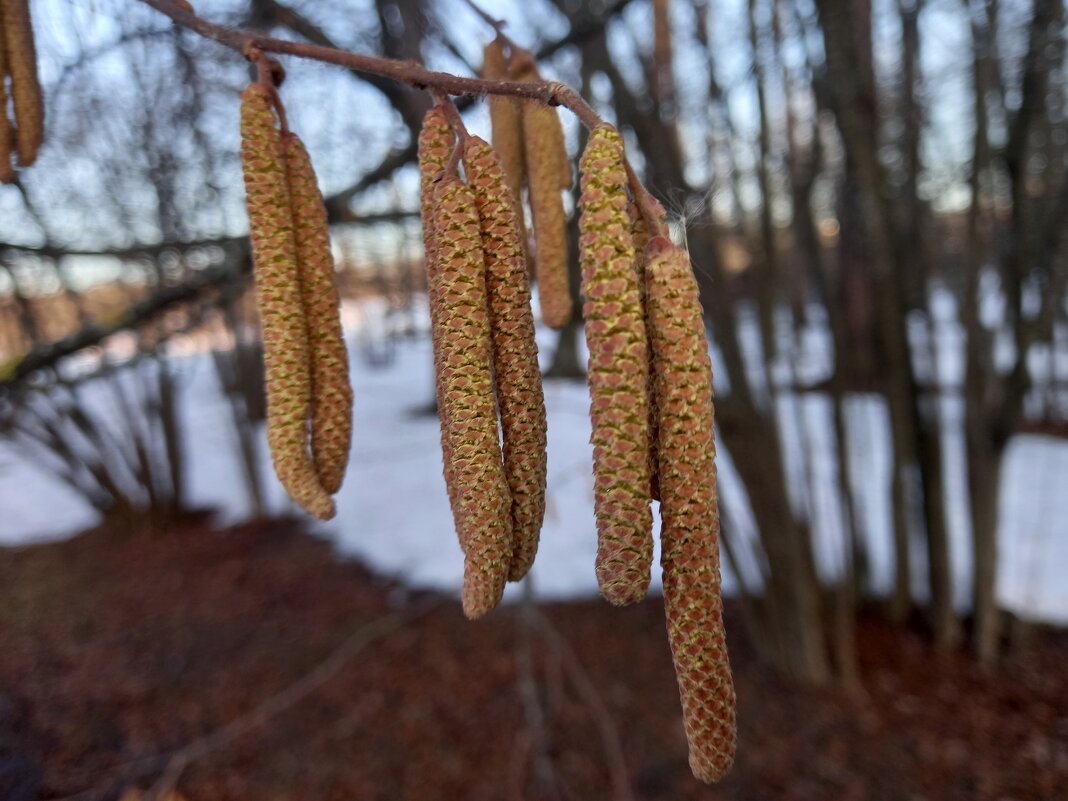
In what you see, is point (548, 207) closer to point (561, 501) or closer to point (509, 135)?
point (509, 135)

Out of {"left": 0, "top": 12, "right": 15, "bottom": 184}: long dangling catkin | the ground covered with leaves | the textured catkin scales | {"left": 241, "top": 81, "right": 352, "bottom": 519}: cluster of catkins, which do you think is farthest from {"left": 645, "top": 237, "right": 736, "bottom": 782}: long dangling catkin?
the ground covered with leaves

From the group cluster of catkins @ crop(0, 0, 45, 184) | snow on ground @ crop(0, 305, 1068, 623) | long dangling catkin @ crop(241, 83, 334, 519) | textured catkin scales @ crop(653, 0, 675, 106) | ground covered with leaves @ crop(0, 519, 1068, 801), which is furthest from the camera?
snow on ground @ crop(0, 305, 1068, 623)

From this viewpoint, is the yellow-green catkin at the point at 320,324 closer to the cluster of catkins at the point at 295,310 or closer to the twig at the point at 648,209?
the cluster of catkins at the point at 295,310

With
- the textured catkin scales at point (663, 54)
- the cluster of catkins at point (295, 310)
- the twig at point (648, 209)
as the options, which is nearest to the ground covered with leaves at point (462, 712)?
the textured catkin scales at point (663, 54)

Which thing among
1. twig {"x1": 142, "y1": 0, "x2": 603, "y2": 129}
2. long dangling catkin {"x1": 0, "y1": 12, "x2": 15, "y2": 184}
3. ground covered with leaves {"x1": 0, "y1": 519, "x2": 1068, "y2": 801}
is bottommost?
ground covered with leaves {"x1": 0, "y1": 519, "x2": 1068, "y2": 801}

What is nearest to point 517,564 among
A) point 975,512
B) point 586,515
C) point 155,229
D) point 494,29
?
point 494,29

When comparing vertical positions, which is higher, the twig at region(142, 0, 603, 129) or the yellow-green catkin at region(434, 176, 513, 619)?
the twig at region(142, 0, 603, 129)

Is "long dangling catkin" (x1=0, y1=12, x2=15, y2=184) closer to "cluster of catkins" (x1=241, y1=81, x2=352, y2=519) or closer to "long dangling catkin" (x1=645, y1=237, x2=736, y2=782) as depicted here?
"cluster of catkins" (x1=241, y1=81, x2=352, y2=519)
